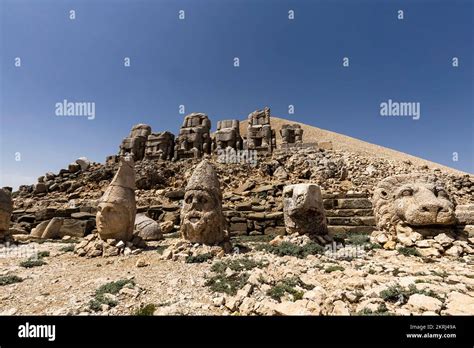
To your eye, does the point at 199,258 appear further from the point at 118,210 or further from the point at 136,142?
the point at 136,142

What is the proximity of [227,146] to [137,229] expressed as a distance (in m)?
13.7

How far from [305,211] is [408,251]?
2.67 m

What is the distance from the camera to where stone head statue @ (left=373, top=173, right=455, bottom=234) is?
6543 mm

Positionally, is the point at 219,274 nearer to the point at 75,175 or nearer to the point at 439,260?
the point at 439,260

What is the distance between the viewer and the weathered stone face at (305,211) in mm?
7555

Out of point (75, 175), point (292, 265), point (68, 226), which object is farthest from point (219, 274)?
point (75, 175)

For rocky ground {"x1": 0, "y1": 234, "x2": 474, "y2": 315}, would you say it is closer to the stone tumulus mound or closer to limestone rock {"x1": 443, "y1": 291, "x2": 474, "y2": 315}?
limestone rock {"x1": 443, "y1": 291, "x2": 474, "y2": 315}

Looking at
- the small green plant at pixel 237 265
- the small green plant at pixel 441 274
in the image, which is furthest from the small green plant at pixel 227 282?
the small green plant at pixel 441 274

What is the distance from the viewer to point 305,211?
758 cm

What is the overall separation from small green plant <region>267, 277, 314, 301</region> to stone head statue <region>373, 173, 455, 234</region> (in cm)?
430

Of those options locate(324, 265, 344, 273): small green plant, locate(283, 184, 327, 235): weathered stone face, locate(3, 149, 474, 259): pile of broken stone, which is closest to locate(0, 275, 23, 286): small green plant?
locate(3, 149, 474, 259): pile of broken stone

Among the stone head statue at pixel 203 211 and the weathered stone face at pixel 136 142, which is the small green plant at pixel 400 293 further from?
the weathered stone face at pixel 136 142

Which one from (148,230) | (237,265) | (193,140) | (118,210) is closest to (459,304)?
(237,265)

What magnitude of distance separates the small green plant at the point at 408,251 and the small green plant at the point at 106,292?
6.22m
